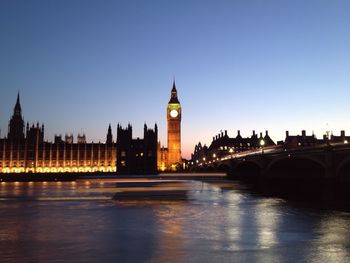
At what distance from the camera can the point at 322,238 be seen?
1316cm

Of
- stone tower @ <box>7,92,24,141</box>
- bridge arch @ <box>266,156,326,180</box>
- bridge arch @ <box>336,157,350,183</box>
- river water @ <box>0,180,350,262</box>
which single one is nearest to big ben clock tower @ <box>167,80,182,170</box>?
stone tower @ <box>7,92,24,141</box>

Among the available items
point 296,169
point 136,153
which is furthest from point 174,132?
point 296,169

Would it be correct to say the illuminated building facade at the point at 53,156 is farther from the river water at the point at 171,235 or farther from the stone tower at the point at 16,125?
the river water at the point at 171,235

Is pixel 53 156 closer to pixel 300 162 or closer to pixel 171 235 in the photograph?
pixel 300 162

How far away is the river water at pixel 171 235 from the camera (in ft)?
35.0

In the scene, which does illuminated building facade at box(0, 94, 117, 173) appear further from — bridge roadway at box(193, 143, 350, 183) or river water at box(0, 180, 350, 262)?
river water at box(0, 180, 350, 262)

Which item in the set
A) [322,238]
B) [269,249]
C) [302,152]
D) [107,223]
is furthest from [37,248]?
[302,152]

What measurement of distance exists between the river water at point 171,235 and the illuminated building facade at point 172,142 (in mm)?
137318

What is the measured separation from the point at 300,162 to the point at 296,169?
9511 mm

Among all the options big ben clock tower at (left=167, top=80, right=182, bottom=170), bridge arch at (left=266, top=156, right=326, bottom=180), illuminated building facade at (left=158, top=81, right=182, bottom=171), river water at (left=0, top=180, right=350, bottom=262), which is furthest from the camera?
big ben clock tower at (left=167, top=80, right=182, bottom=170)

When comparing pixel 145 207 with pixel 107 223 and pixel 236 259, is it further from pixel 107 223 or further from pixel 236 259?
pixel 236 259

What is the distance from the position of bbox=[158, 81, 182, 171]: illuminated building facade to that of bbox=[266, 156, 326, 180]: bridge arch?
8556cm

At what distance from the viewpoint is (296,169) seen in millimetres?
69125

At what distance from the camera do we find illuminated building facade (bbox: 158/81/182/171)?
16450cm
